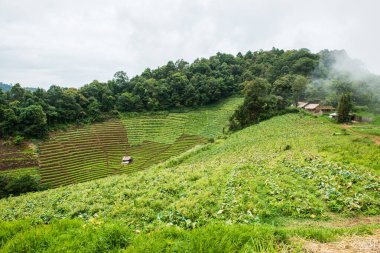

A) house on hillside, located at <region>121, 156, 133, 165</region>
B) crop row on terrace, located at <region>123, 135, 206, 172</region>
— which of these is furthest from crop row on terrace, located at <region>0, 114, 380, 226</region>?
house on hillside, located at <region>121, 156, 133, 165</region>

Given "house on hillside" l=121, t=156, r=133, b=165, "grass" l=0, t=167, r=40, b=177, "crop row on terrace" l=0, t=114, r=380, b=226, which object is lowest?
"grass" l=0, t=167, r=40, b=177

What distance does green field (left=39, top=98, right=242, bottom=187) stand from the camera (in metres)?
44.0

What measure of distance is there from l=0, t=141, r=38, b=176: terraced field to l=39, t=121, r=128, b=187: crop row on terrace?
1.48 metres

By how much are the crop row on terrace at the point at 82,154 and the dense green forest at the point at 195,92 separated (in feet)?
17.1

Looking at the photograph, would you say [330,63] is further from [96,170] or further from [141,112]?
[96,170]

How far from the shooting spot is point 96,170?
4444 centimetres

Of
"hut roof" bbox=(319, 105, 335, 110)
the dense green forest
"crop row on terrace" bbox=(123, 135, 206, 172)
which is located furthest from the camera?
"hut roof" bbox=(319, 105, 335, 110)

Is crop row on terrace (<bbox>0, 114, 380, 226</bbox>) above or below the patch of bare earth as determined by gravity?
below

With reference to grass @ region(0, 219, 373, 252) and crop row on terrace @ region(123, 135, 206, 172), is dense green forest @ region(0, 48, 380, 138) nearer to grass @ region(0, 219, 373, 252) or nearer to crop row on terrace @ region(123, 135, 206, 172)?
crop row on terrace @ region(123, 135, 206, 172)

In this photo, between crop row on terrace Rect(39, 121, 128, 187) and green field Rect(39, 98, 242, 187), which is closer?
crop row on terrace Rect(39, 121, 128, 187)

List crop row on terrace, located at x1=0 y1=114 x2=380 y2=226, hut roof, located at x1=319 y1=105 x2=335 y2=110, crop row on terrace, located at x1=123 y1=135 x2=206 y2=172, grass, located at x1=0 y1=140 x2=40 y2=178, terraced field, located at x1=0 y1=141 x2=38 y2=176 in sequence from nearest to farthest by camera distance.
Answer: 1. crop row on terrace, located at x1=0 y1=114 x2=380 y2=226
2. grass, located at x1=0 y1=140 x2=40 y2=178
3. terraced field, located at x1=0 y1=141 x2=38 y2=176
4. crop row on terrace, located at x1=123 y1=135 x2=206 y2=172
5. hut roof, located at x1=319 y1=105 x2=335 y2=110

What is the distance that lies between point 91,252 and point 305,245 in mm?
3966

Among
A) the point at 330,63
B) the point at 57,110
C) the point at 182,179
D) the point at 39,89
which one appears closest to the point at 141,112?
the point at 57,110

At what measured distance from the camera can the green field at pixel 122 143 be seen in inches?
1733
